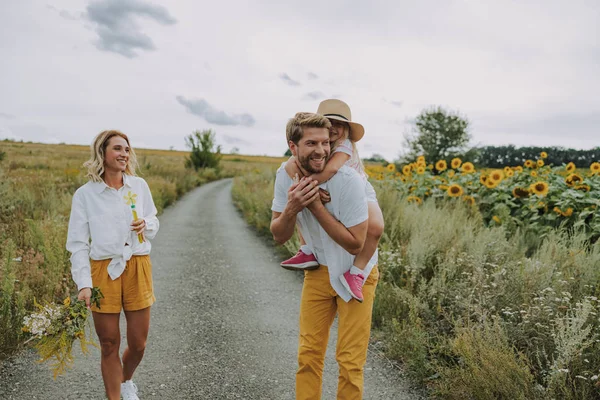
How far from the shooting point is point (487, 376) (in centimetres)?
310

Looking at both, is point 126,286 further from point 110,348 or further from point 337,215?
point 337,215

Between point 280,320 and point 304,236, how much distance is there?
3037 millimetres

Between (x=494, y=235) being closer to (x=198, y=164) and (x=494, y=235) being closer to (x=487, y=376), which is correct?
(x=487, y=376)

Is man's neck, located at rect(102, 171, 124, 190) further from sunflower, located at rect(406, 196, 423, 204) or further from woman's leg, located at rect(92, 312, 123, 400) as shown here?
sunflower, located at rect(406, 196, 423, 204)

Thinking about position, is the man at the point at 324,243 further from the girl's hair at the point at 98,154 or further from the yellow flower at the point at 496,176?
the yellow flower at the point at 496,176

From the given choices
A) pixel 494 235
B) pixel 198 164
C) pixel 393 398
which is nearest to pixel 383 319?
pixel 393 398

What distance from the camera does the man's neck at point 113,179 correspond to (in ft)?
9.42

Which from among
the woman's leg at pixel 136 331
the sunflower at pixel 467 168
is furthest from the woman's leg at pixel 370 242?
the sunflower at pixel 467 168

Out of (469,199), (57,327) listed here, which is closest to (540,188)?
(469,199)

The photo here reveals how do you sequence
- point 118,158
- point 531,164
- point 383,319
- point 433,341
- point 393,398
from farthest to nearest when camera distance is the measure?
1. point 531,164
2. point 383,319
3. point 433,341
4. point 393,398
5. point 118,158

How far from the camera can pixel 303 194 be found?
2.16m

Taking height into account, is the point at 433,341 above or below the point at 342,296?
below

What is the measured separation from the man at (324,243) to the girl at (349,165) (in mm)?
37

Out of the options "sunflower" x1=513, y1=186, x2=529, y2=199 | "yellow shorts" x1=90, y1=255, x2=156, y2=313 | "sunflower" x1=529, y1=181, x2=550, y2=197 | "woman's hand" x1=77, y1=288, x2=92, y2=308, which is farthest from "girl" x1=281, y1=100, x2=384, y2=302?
"sunflower" x1=513, y1=186, x2=529, y2=199
